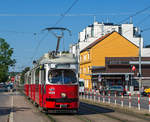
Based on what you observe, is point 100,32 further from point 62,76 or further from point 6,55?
point 62,76

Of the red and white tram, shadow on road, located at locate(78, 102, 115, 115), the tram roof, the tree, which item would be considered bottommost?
shadow on road, located at locate(78, 102, 115, 115)

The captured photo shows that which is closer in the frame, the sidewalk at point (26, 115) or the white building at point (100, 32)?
the sidewalk at point (26, 115)

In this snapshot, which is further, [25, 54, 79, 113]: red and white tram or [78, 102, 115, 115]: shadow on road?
[78, 102, 115, 115]: shadow on road

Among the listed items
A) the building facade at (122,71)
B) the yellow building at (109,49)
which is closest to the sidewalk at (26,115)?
the building facade at (122,71)

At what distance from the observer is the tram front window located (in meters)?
16.9

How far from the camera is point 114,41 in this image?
2876 inches

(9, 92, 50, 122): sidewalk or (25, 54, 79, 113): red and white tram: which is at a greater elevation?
(25, 54, 79, 113): red and white tram

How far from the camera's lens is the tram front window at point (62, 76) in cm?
1694

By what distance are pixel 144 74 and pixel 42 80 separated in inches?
1917

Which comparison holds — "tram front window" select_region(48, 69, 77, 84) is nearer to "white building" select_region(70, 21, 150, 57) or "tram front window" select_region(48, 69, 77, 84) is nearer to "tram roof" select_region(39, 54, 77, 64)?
"tram roof" select_region(39, 54, 77, 64)

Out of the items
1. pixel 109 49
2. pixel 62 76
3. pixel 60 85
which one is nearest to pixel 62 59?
pixel 62 76

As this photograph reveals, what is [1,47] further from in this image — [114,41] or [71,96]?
[71,96]

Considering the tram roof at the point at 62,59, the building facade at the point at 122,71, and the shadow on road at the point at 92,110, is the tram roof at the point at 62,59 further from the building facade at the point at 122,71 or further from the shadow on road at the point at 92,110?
the building facade at the point at 122,71

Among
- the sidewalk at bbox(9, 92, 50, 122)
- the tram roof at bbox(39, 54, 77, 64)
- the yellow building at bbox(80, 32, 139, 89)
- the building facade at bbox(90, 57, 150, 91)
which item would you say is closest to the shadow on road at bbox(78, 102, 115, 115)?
the sidewalk at bbox(9, 92, 50, 122)
